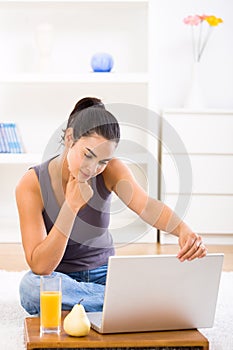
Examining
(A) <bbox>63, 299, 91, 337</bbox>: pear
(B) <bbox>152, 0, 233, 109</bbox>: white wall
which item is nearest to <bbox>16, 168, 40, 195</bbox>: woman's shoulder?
(A) <bbox>63, 299, 91, 337</bbox>: pear

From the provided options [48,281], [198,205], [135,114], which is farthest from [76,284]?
[198,205]

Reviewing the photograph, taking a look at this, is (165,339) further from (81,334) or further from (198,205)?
(198,205)

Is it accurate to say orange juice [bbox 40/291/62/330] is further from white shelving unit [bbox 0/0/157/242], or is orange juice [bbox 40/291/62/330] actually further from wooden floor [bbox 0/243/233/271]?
white shelving unit [bbox 0/0/157/242]

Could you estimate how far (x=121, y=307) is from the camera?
1.81m

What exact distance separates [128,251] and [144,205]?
1985 millimetres

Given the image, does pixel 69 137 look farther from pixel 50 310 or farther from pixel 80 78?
pixel 80 78

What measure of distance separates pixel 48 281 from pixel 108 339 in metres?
0.21

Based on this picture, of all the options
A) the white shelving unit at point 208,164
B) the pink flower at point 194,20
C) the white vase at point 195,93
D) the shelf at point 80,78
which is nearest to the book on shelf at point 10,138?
the shelf at point 80,78

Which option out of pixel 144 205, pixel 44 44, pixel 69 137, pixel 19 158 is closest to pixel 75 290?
pixel 144 205

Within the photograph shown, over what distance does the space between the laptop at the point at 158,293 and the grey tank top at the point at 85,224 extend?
323 mm

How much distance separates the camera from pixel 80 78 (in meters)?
4.37

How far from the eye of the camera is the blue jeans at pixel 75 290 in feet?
7.25

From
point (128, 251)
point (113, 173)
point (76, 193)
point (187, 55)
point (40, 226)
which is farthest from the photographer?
point (187, 55)

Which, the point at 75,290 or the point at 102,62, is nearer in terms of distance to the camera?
the point at 75,290
